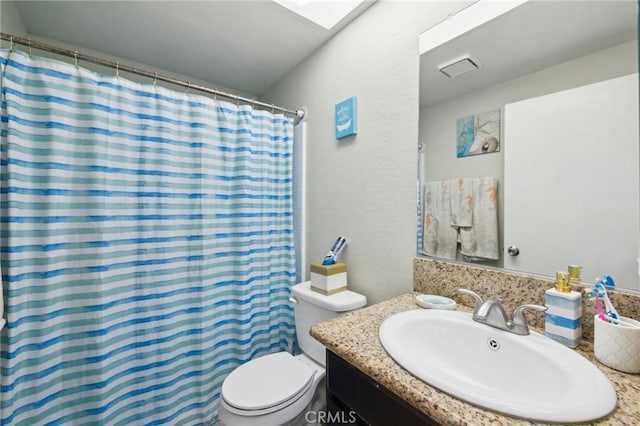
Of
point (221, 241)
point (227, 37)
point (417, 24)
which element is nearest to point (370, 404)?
point (221, 241)

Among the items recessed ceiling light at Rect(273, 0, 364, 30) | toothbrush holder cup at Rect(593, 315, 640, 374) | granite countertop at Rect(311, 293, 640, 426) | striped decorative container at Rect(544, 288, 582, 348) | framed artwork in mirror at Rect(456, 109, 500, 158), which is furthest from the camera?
recessed ceiling light at Rect(273, 0, 364, 30)

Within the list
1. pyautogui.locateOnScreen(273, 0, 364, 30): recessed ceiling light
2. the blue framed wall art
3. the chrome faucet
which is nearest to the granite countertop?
the chrome faucet

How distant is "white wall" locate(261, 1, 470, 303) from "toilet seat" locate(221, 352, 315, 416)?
1.62 feet

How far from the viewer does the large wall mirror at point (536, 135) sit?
683mm

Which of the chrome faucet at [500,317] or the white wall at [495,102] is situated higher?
the white wall at [495,102]

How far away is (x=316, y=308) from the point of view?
1.34 metres

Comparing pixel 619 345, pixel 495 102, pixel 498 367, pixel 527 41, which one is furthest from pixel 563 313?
pixel 527 41

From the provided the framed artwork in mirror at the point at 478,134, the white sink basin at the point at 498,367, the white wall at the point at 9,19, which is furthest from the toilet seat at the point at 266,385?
the white wall at the point at 9,19

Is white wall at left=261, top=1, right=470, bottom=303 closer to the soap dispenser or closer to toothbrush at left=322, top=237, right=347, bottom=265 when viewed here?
toothbrush at left=322, top=237, right=347, bottom=265

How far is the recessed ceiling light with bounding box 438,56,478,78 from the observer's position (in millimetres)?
984

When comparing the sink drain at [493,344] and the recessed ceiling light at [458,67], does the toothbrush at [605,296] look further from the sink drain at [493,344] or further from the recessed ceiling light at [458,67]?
the recessed ceiling light at [458,67]

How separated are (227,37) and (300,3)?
1.72ft

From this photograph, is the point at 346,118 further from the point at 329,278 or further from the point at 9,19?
the point at 9,19

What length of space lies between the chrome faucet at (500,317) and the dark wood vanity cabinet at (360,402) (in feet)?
1.26
